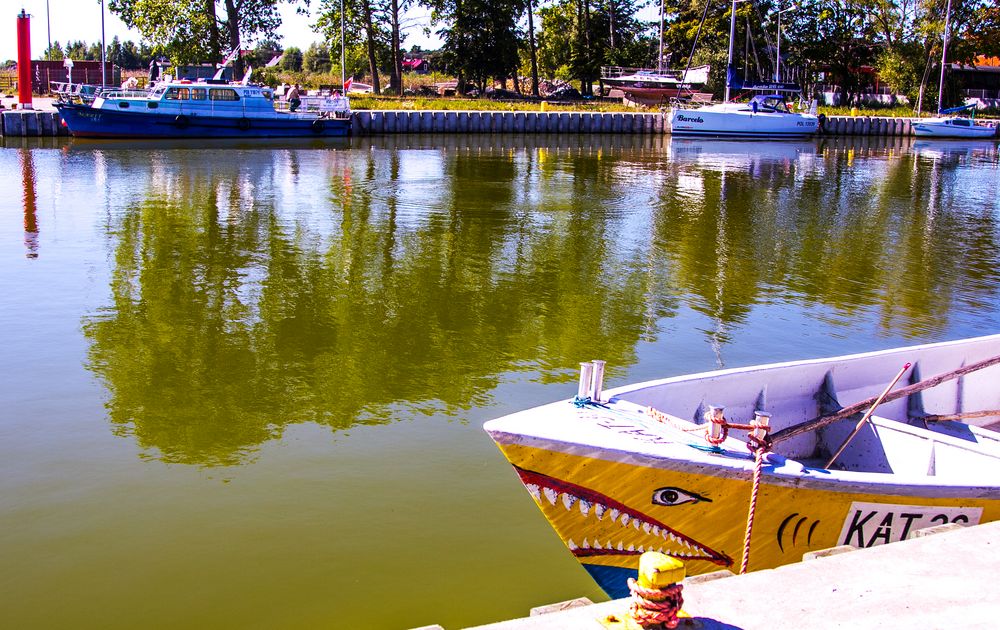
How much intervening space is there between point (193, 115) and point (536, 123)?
18.4 m

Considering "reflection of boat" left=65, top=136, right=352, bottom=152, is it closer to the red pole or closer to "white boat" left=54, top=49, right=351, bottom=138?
"white boat" left=54, top=49, right=351, bottom=138

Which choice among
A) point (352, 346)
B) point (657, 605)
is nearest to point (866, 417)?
point (657, 605)

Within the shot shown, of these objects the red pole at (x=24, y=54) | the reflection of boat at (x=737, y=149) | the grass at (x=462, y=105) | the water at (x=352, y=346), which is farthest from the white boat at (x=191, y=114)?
the reflection of boat at (x=737, y=149)

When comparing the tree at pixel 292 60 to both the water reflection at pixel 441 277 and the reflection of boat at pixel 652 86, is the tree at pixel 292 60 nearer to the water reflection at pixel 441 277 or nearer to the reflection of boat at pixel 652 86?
the reflection of boat at pixel 652 86

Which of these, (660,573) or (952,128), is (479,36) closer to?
(952,128)

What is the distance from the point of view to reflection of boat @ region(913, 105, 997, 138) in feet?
181

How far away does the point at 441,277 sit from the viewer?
14398 mm

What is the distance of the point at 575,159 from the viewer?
36.8 m

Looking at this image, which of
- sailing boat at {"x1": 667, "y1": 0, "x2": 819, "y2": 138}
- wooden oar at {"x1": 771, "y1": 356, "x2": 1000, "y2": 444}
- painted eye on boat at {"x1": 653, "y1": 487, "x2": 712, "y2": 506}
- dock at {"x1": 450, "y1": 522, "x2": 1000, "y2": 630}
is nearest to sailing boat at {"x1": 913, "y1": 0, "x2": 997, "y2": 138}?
Result: sailing boat at {"x1": 667, "y1": 0, "x2": 819, "y2": 138}

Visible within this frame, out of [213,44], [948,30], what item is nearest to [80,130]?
[213,44]

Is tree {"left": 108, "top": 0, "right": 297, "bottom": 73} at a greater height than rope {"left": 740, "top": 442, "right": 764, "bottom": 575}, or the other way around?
tree {"left": 108, "top": 0, "right": 297, "bottom": 73}

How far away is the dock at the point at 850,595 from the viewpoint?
14.3ft

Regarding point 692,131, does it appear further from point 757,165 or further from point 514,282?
point 514,282

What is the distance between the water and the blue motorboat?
13680mm
